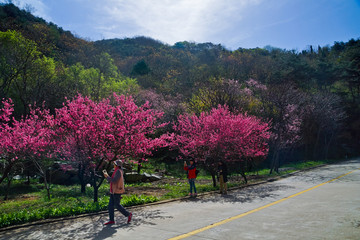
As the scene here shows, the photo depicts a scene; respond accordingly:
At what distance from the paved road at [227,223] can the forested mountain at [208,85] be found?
1415cm

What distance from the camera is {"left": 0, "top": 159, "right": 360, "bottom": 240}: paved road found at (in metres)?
6.32

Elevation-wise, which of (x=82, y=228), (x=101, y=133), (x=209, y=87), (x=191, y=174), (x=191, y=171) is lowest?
(x=82, y=228)

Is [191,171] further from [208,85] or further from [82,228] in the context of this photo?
[208,85]

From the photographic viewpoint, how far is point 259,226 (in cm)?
695

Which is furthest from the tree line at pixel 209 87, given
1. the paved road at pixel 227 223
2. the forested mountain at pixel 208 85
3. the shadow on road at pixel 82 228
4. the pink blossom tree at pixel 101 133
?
the paved road at pixel 227 223

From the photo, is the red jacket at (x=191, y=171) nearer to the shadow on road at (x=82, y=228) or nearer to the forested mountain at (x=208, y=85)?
the shadow on road at (x=82, y=228)

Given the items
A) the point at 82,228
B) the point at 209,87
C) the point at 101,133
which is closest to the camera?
the point at 82,228

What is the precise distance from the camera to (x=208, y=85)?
2895cm

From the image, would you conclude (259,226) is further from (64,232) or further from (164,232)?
(64,232)

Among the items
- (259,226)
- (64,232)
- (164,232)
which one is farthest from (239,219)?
(64,232)

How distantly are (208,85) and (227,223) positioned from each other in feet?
74.4

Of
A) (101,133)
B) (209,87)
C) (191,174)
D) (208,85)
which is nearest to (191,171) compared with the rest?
(191,174)

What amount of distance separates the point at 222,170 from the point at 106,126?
6.41 metres

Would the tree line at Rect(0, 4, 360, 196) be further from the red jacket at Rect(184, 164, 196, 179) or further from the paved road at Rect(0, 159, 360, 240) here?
the paved road at Rect(0, 159, 360, 240)
